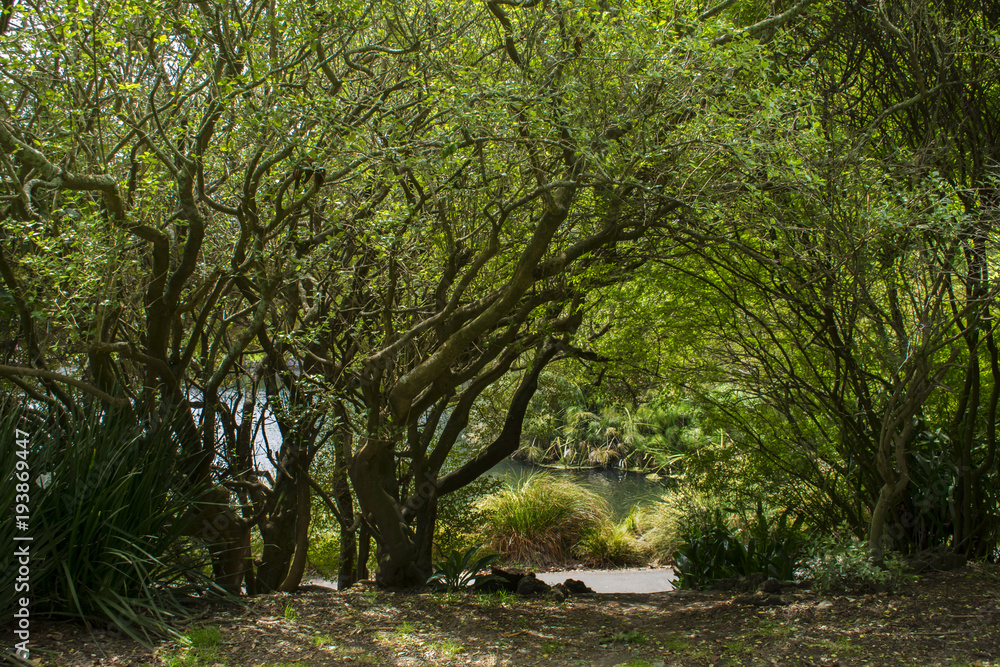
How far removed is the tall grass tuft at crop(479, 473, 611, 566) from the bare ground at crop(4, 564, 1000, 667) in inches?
213

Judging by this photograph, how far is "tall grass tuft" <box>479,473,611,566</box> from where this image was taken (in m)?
10.8

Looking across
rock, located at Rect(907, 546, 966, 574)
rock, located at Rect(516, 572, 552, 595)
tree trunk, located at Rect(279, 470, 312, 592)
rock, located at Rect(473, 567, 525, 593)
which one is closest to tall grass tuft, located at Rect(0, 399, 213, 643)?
tree trunk, located at Rect(279, 470, 312, 592)

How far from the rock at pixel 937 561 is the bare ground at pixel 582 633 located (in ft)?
0.39

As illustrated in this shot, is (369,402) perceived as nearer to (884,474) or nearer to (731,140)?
(731,140)

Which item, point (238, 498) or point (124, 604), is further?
point (238, 498)

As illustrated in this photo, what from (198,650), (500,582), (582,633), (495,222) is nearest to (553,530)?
(500,582)

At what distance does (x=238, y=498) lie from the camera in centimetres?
702

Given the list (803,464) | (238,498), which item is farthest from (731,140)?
(238,498)

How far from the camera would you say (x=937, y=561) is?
17.5 feet

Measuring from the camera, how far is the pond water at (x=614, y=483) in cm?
1500

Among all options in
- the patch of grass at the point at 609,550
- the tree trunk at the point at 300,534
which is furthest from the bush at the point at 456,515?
the patch of grass at the point at 609,550

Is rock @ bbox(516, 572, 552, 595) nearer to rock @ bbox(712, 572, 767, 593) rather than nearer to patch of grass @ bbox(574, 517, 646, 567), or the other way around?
rock @ bbox(712, 572, 767, 593)

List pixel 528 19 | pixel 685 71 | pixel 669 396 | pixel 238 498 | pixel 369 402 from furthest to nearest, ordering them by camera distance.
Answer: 1. pixel 669 396
2. pixel 238 498
3. pixel 369 402
4. pixel 528 19
5. pixel 685 71

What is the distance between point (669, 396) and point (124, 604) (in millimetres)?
5488
